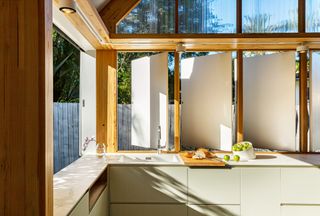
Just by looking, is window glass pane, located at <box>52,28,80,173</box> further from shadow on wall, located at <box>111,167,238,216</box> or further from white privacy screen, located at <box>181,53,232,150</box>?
white privacy screen, located at <box>181,53,232,150</box>

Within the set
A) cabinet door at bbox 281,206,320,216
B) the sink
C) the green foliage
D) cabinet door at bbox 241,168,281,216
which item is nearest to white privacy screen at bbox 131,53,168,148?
the sink

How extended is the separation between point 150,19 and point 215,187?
6.87 ft

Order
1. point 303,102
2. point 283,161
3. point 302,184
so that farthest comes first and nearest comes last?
point 303,102, point 283,161, point 302,184

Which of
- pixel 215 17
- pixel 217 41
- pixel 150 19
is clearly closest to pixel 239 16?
pixel 215 17

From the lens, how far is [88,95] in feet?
11.6

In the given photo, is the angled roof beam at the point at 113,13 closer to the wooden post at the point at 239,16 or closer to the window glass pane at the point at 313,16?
the wooden post at the point at 239,16

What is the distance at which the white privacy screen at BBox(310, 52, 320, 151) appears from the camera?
3.45 metres

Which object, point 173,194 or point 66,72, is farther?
point 66,72

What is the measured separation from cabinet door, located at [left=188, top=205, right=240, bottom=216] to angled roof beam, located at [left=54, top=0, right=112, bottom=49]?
200 cm
